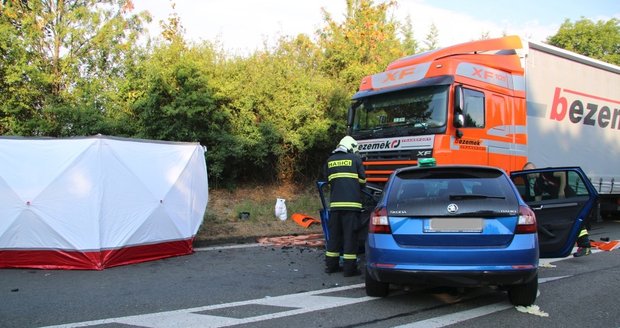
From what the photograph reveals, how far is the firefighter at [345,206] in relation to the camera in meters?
6.52

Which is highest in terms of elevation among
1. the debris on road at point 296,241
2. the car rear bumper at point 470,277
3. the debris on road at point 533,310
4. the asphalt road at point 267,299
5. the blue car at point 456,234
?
the blue car at point 456,234

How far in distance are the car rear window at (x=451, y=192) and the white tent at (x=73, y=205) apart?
446 centimetres

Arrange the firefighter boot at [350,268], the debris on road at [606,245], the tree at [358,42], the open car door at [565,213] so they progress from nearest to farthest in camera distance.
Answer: the open car door at [565,213], the firefighter boot at [350,268], the debris on road at [606,245], the tree at [358,42]

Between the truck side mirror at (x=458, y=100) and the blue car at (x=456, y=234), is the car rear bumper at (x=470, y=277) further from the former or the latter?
the truck side mirror at (x=458, y=100)

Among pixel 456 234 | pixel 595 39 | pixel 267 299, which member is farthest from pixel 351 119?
pixel 595 39

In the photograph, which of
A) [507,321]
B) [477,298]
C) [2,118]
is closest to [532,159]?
[477,298]

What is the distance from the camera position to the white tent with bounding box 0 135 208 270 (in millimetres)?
7121

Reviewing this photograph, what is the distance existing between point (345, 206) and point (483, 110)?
3.61m

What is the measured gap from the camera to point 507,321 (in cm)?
446

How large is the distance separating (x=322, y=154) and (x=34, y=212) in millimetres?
10183

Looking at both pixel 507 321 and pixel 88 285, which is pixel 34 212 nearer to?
pixel 88 285

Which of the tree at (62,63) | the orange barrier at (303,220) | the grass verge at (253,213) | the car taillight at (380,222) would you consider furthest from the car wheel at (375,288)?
the tree at (62,63)

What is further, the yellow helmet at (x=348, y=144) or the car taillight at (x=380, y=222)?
the yellow helmet at (x=348, y=144)

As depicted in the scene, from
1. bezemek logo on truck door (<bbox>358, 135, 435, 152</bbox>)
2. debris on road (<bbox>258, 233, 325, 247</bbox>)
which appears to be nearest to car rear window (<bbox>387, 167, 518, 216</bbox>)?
bezemek logo on truck door (<bbox>358, 135, 435, 152</bbox>)
